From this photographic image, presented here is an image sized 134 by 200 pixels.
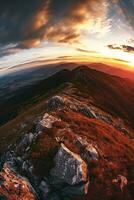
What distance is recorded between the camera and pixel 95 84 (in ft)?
600

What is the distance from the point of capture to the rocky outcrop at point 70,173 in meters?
57.0

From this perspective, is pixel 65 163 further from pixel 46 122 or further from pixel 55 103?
pixel 55 103

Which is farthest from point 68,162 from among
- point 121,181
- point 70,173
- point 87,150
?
point 121,181

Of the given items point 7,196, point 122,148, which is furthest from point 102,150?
point 7,196

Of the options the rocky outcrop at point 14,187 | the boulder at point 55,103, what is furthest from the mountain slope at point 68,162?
the boulder at point 55,103

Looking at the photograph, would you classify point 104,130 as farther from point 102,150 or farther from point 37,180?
point 37,180

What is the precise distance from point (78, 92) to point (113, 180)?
73.4m

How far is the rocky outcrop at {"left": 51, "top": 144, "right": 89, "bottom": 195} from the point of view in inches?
2243

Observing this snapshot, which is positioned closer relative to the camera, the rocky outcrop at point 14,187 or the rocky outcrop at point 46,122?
the rocky outcrop at point 14,187

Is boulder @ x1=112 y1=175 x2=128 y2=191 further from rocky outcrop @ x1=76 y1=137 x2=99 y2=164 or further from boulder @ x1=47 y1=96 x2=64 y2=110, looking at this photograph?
boulder @ x1=47 y1=96 x2=64 y2=110

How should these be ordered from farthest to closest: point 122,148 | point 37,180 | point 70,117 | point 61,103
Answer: point 61,103
point 70,117
point 122,148
point 37,180

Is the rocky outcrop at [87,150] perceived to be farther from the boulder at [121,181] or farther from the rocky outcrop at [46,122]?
the rocky outcrop at [46,122]

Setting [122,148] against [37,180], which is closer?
[37,180]

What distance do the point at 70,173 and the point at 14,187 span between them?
1070cm
